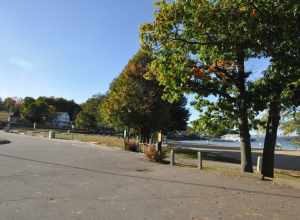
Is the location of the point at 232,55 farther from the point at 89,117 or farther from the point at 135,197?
the point at 89,117

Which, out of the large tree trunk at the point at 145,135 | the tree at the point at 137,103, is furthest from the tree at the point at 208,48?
the large tree trunk at the point at 145,135

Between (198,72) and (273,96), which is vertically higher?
(198,72)

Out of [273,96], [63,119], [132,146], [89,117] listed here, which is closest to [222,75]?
[273,96]

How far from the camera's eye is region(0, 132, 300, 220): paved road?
23.3 feet

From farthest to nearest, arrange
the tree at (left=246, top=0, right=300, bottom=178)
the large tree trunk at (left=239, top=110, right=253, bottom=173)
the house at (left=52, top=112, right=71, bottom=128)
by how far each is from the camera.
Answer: the house at (left=52, top=112, right=71, bottom=128) → the large tree trunk at (left=239, top=110, right=253, bottom=173) → the tree at (left=246, top=0, right=300, bottom=178)

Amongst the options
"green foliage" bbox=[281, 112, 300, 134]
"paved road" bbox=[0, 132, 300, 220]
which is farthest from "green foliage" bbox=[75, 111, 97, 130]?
"paved road" bbox=[0, 132, 300, 220]

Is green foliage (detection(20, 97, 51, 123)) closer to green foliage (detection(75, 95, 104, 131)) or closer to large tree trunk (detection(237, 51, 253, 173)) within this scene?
green foliage (detection(75, 95, 104, 131))

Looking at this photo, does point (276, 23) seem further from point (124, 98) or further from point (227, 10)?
point (124, 98)

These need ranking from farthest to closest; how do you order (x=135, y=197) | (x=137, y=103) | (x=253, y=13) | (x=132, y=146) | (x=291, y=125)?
(x=137, y=103) → (x=132, y=146) → (x=291, y=125) → (x=253, y=13) → (x=135, y=197)

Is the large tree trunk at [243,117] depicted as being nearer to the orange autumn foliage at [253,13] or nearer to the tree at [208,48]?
the tree at [208,48]

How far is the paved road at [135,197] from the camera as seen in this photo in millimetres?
7094

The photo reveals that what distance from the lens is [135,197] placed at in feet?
28.7

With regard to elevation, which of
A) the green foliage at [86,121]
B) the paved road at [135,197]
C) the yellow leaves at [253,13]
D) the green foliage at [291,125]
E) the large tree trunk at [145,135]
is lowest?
the paved road at [135,197]

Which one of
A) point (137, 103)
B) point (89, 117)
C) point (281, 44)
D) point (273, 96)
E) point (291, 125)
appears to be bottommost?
point (291, 125)
